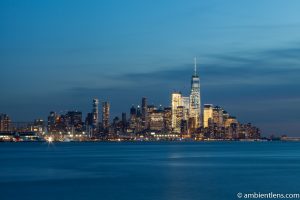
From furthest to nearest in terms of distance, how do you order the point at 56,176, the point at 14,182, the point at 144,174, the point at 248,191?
1. the point at 144,174
2. the point at 56,176
3. the point at 14,182
4. the point at 248,191

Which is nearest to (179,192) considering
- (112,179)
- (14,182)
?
(112,179)

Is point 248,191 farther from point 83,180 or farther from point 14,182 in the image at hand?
point 14,182

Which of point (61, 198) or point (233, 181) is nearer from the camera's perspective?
point (61, 198)

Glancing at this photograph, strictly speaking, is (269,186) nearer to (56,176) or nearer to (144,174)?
(144,174)

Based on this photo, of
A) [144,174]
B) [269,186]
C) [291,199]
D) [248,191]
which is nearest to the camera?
[291,199]

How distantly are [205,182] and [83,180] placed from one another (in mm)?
14766

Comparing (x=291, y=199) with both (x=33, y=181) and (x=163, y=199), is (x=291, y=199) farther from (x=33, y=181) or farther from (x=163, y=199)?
(x=33, y=181)

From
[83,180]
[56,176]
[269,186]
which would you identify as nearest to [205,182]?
[269,186]

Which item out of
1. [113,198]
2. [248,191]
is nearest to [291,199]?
[248,191]

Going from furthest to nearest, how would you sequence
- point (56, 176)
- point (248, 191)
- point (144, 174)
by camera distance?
1. point (144, 174)
2. point (56, 176)
3. point (248, 191)

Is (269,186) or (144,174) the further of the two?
(144,174)

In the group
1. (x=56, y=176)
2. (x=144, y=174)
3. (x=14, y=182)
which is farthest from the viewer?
(x=144, y=174)

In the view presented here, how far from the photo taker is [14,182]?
71.3 meters

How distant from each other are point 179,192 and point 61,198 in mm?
12415
